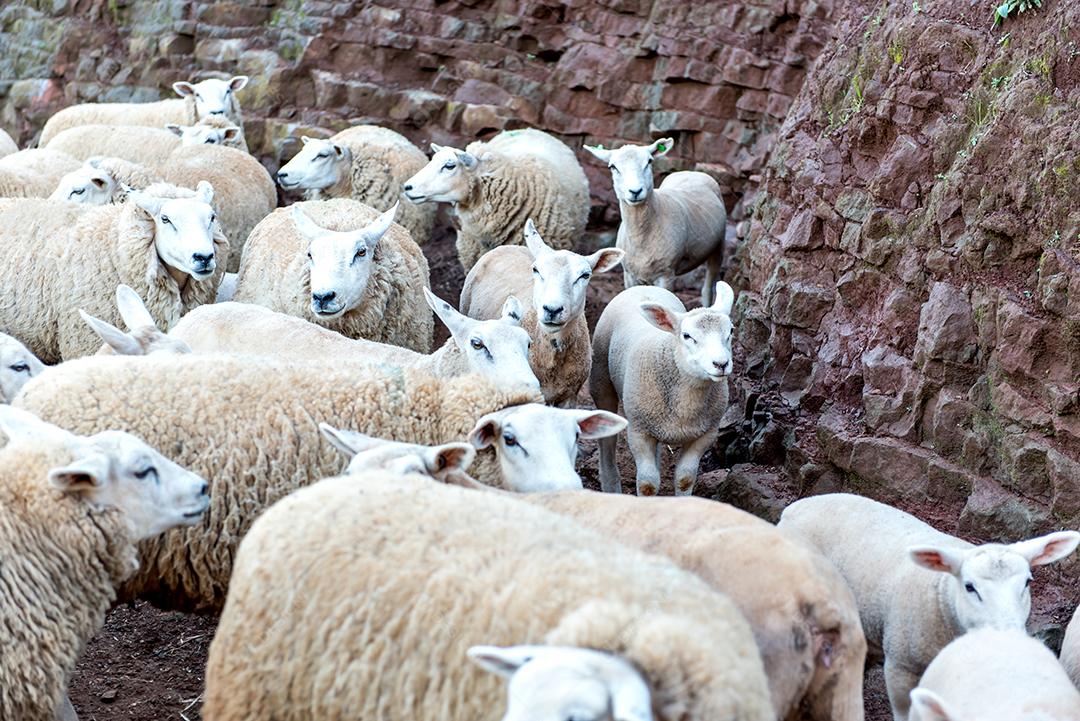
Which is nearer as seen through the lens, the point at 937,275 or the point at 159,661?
the point at 159,661

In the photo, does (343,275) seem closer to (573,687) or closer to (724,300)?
(724,300)

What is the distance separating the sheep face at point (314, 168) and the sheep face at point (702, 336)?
15.4 feet

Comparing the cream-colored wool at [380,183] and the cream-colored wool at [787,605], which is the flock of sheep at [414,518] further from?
the cream-colored wool at [380,183]

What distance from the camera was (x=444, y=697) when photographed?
3.41 m

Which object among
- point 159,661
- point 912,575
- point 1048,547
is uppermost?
point 1048,547

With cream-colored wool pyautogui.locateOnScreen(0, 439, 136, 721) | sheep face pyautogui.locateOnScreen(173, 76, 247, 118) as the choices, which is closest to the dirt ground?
cream-colored wool pyautogui.locateOnScreen(0, 439, 136, 721)

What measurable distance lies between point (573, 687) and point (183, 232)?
5.59 m

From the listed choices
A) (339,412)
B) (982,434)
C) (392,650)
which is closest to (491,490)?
(339,412)

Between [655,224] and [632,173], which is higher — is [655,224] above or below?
below

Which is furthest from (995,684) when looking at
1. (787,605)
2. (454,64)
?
(454,64)

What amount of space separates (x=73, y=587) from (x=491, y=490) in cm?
147

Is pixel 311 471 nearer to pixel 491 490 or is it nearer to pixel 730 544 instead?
pixel 491 490

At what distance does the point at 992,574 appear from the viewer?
4918 millimetres

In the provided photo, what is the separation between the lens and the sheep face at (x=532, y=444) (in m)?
5.14
